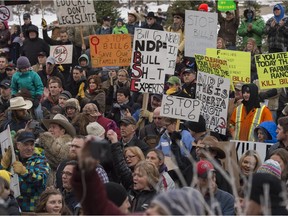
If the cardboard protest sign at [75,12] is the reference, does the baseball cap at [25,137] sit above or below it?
above

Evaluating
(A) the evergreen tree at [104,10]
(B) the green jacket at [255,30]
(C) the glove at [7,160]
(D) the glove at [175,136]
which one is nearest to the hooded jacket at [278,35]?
(B) the green jacket at [255,30]

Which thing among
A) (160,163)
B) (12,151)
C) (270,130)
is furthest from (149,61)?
(160,163)

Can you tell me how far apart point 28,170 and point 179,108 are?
132 inches

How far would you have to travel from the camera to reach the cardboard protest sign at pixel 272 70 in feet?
49.4

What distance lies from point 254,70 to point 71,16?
156 inches

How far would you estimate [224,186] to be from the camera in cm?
953

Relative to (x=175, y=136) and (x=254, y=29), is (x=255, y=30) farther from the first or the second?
(x=175, y=136)

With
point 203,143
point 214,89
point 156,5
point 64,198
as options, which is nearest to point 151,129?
point 214,89

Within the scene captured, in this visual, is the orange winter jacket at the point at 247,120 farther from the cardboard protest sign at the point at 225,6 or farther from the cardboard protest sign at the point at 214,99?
the cardboard protest sign at the point at 225,6

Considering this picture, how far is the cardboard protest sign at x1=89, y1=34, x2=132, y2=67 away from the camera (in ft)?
55.4

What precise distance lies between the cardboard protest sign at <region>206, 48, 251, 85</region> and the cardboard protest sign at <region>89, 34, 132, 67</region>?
1678 mm

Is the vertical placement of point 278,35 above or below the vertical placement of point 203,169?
below

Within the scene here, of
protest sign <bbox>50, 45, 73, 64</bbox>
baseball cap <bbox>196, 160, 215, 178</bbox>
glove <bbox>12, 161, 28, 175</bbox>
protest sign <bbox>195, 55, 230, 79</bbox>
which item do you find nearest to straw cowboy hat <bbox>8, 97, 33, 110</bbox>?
protest sign <bbox>195, 55, 230, 79</bbox>

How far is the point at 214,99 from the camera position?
526 inches
